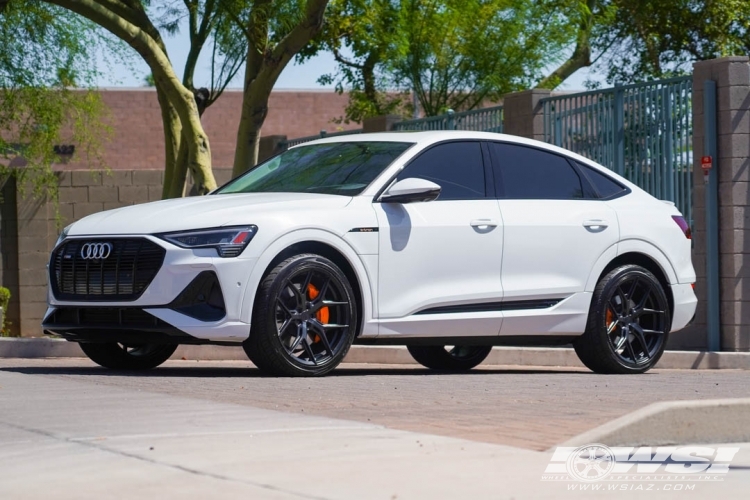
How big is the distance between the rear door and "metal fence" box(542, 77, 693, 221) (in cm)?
438

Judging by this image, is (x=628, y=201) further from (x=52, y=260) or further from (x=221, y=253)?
(x=52, y=260)

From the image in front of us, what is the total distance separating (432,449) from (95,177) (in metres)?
16.2

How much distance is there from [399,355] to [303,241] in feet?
15.0

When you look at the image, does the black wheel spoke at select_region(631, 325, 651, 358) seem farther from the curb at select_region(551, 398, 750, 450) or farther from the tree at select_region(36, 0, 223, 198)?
the tree at select_region(36, 0, 223, 198)

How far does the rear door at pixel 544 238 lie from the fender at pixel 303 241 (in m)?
1.14

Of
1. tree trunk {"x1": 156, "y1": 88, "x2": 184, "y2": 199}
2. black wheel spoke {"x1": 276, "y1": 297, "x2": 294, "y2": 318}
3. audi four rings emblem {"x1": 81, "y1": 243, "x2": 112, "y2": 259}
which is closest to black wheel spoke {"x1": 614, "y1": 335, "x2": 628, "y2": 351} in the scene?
black wheel spoke {"x1": 276, "y1": 297, "x2": 294, "y2": 318}

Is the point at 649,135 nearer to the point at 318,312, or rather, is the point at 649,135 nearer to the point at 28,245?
the point at 318,312

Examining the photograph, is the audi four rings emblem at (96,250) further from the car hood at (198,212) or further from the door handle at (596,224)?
the door handle at (596,224)

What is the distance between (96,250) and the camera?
8773 mm

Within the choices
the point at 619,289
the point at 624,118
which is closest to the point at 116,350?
the point at 619,289

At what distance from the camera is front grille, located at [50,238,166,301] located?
850 centimetres

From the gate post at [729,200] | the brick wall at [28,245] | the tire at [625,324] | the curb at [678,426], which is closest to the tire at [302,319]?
the tire at [625,324]

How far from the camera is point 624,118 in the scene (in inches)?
581

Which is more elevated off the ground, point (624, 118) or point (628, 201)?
point (624, 118)
